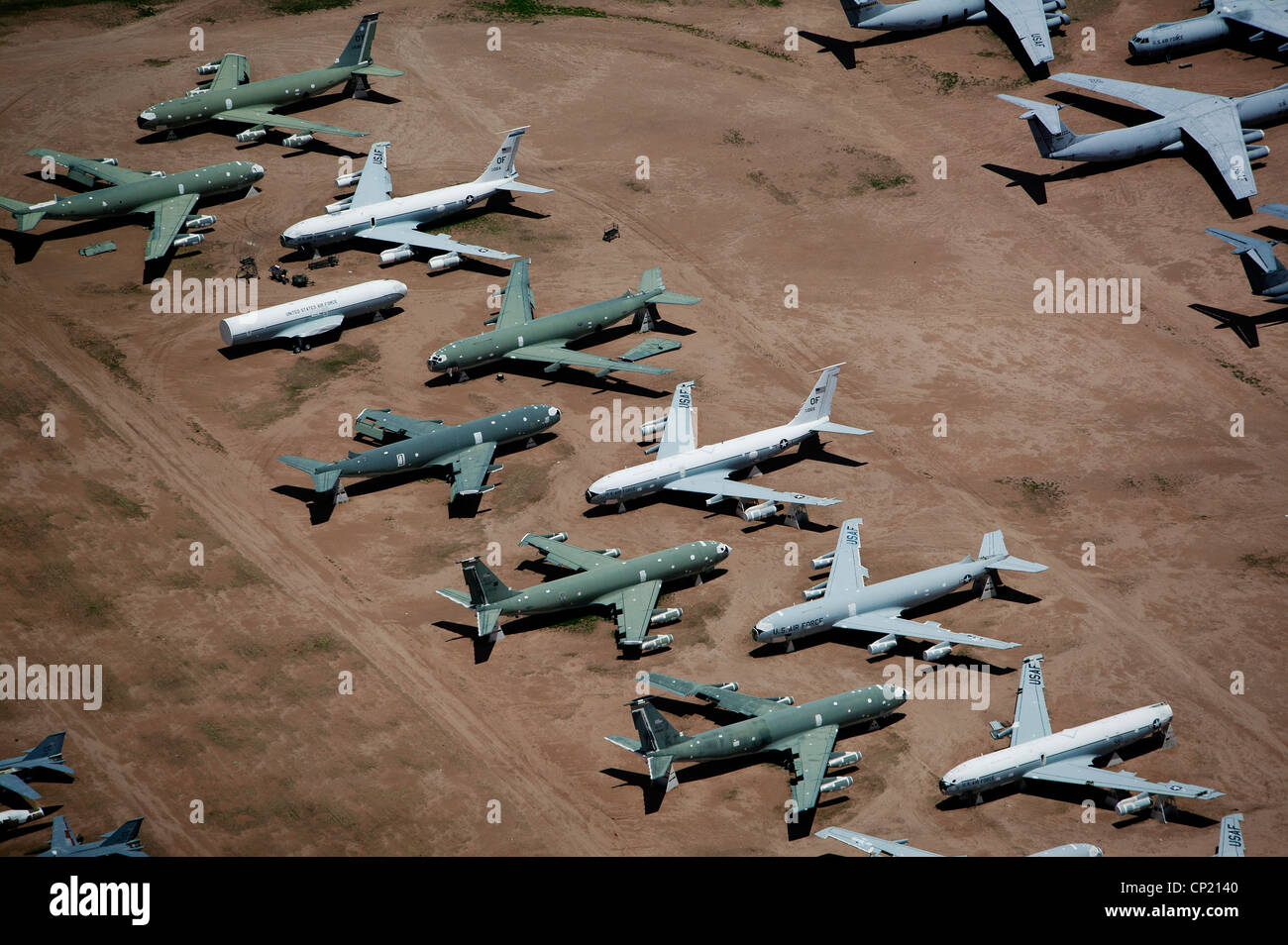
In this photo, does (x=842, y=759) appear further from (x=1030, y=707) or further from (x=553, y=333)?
(x=553, y=333)

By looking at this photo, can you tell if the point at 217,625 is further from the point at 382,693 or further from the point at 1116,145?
the point at 1116,145

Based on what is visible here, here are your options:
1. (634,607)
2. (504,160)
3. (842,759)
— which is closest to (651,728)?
(842,759)

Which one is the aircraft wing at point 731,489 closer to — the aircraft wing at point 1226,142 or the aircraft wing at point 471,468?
the aircraft wing at point 471,468

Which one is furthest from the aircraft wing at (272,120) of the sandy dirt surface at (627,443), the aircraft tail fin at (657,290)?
the aircraft tail fin at (657,290)

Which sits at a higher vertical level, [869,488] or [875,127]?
[875,127]

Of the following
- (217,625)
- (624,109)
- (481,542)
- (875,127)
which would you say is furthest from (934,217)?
(217,625)

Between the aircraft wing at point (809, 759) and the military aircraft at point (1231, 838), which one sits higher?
the military aircraft at point (1231, 838)

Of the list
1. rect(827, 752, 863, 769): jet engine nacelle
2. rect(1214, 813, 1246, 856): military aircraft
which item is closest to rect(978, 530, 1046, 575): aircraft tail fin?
rect(827, 752, 863, 769): jet engine nacelle

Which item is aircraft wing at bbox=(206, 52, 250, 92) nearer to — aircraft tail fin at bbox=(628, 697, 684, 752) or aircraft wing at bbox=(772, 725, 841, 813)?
aircraft tail fin at bbox=(628, 697, 684, 752)
